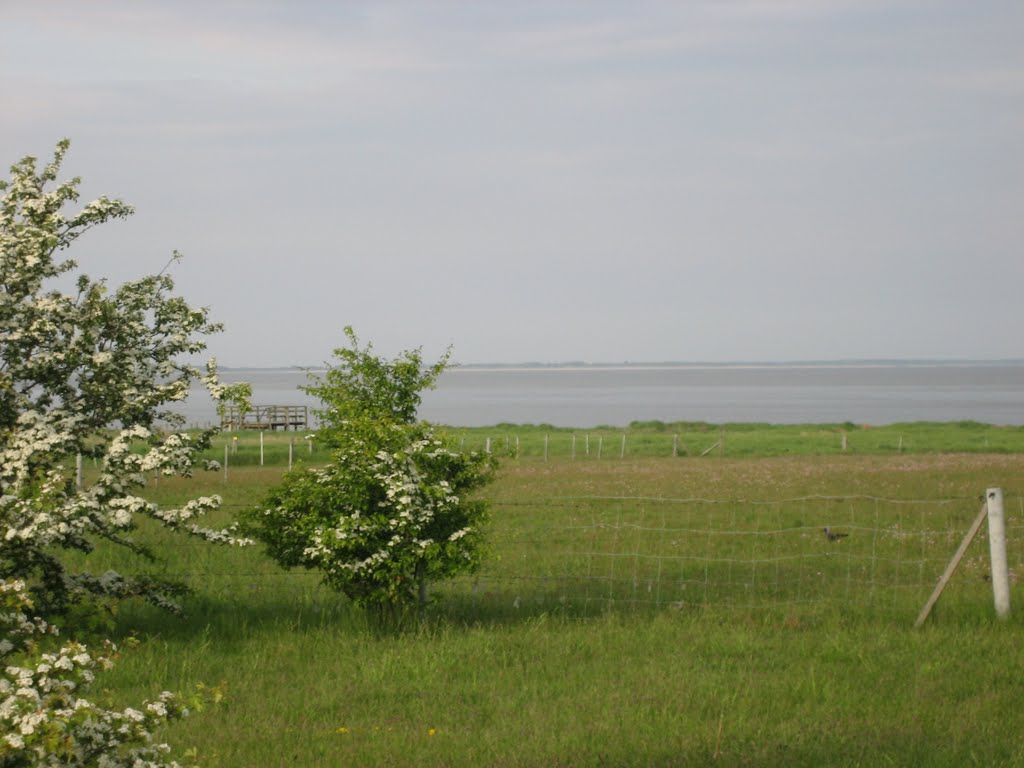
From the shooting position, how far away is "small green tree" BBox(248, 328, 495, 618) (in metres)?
13.1

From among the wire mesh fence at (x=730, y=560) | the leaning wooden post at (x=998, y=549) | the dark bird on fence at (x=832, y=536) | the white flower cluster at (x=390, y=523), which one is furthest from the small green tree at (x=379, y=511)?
the dark bird on fence at (x=832, y=536)

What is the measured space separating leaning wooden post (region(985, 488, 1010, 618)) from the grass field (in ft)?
0.80

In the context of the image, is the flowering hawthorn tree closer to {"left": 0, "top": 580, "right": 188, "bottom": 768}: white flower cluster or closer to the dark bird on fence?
{"left": 0, "top": 580, "right": 188, "bottom": 768}: white flower cluster

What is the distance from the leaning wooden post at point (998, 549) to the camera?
1314 centimetres

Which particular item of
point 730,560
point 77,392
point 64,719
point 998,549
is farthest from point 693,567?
point 64,719

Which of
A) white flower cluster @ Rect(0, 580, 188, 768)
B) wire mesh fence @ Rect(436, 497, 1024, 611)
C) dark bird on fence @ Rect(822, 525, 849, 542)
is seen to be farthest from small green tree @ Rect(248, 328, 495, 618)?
dark bird on fence @ Rect(822, 525, 849, 542)

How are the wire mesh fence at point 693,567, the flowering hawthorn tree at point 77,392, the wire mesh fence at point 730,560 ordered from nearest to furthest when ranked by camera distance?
the flowering hawthorn tree at point 77,392 → the wire mesh fence at point 693,567 → the wire mesh fence at point 730,560

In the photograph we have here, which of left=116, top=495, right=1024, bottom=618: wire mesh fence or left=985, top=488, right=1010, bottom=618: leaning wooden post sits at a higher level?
left=985, top=488, right=1010, bottom=618: leaning wooden post

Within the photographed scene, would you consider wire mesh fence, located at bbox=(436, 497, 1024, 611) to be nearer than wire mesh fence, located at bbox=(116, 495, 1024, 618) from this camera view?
No

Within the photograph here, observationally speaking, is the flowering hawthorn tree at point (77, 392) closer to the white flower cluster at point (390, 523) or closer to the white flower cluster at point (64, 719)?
the white flower cluster at point (390, 523)

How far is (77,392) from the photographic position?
43.0 feet

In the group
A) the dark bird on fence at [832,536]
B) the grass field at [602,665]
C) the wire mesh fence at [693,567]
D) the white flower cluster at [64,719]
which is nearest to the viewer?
the white flower cluster at [64,719]

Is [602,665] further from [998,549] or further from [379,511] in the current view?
[998,549]

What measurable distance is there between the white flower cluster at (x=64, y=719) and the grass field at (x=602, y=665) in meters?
0.75
